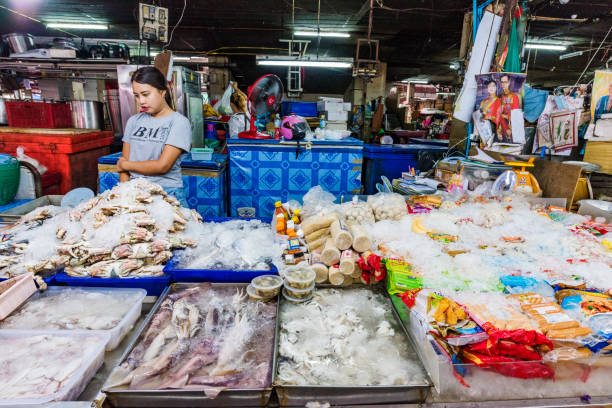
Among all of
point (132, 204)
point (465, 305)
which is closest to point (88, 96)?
point (132, 204)

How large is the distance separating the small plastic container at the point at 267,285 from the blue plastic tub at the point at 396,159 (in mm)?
5315

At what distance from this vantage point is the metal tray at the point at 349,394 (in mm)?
1192

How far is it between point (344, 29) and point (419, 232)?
33.7 feet

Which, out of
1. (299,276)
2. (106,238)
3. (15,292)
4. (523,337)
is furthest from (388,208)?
(15,292)

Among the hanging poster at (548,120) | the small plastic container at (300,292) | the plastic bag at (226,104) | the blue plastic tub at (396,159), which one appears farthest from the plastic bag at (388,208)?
the plastic bag at (226,104)

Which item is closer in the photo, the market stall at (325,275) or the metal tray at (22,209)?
the market stall at (325,275)

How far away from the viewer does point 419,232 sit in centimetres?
227

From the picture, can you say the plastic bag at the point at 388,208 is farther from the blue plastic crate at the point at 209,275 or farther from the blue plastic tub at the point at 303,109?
the blue plastic tub at the point at 303,109

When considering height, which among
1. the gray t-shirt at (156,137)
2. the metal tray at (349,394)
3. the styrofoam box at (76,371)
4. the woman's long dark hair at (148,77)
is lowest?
the metal tray at (349,394)

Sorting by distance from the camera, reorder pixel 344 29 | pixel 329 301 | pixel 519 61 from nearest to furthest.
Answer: pixel 329 301
pixel 519 61
pixel 344 29

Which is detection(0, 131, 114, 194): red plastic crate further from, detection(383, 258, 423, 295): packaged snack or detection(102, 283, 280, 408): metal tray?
detection(383, 258, 423, 295): packaged snack

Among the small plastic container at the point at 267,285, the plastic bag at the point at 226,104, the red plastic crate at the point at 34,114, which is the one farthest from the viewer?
the plastic bag at the point at 226,104

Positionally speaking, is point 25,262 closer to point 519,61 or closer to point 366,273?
point 366,273

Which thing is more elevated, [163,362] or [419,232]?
[419,232]
